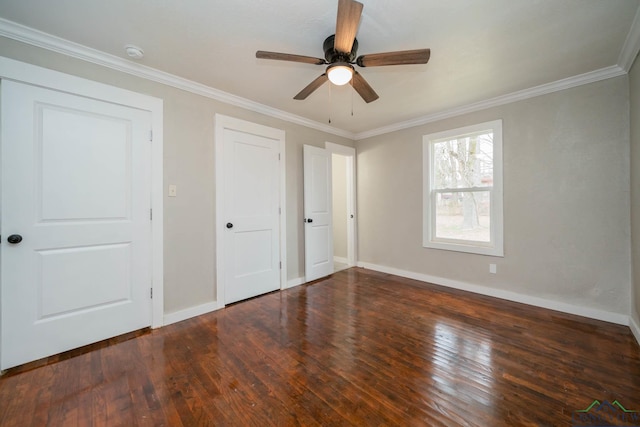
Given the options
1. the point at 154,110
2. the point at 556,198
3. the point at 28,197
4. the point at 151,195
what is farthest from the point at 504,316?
the point at 28,197

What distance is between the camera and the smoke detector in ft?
6.82

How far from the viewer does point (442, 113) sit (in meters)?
3.58

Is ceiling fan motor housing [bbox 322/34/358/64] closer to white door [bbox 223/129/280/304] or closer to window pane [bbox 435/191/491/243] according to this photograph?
white door [bbox 223/129/280/304]

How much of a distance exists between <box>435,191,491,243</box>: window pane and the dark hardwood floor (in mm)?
1089

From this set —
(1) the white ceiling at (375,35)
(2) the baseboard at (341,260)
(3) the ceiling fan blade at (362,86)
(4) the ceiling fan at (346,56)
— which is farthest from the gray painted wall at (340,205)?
(4) the ceiling fan at (346,56)

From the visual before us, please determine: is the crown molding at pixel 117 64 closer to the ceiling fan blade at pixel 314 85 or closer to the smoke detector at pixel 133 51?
the smoke detector at pixel 133 51

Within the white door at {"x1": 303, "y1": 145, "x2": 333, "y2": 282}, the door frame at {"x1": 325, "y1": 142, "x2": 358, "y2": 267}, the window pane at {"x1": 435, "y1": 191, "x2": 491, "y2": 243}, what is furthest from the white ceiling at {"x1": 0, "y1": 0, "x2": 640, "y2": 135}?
the door frame at {"x1": 325, "y1": 142, "x2": 358, "y2": 267}

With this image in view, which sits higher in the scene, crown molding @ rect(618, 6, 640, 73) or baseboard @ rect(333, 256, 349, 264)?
crown molding @ rect(618, 6, 640, 73)

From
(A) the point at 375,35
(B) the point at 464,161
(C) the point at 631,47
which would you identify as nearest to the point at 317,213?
(B) the point at 464,161

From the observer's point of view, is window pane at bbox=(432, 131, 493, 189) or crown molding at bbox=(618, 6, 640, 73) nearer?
crown molding at bbox=(618, 6, 640, 73)

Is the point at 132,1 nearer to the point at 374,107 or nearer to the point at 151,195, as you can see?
the point at 151,195

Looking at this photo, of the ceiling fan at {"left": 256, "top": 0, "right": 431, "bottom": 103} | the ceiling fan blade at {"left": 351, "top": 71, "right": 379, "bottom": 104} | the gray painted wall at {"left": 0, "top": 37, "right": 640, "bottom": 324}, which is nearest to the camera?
the ceiling fan at {"left": 256, "top": 0, "right": 431, "bottom": 103}

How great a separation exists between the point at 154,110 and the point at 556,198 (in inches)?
171

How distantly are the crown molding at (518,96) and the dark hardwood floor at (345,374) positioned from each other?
2453mm
